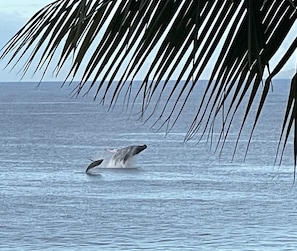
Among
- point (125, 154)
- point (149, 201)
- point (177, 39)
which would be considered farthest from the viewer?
point (125, 154)

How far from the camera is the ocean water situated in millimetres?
26547

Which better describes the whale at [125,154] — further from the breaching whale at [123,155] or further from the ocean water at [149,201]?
the ocean water at [149,201]

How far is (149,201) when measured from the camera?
33438 mm

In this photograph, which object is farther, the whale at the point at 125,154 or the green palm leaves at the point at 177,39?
the whale at the point at 125,154

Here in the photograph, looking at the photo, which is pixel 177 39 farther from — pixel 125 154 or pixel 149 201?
pixel 125 154

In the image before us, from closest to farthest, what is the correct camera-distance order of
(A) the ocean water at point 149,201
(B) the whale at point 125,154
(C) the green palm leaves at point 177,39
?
(C) the green palm leaves at point 177,39 < (A) the ocean water at point 149,201 < (B) the whale at point 125,154

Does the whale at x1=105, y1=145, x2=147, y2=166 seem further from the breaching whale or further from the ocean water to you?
the ocean water

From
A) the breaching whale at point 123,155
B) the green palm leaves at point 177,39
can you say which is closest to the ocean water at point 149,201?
the breaching whale at point 123,155

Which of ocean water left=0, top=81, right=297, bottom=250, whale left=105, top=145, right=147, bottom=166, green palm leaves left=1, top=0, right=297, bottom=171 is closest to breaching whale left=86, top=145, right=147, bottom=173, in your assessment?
whale left=105, top=145, right=147, bottom=166

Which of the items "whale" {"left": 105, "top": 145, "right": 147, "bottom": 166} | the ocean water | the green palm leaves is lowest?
the green palm leaves

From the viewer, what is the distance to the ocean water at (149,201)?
26547mm

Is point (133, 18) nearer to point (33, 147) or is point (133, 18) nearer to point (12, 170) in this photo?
point (12, 170)

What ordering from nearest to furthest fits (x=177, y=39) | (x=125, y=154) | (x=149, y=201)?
(x=177, y=39) < (x=149, y=201) < (x=125, y=154)

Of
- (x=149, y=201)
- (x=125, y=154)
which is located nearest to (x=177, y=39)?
(x=149, y=201)
